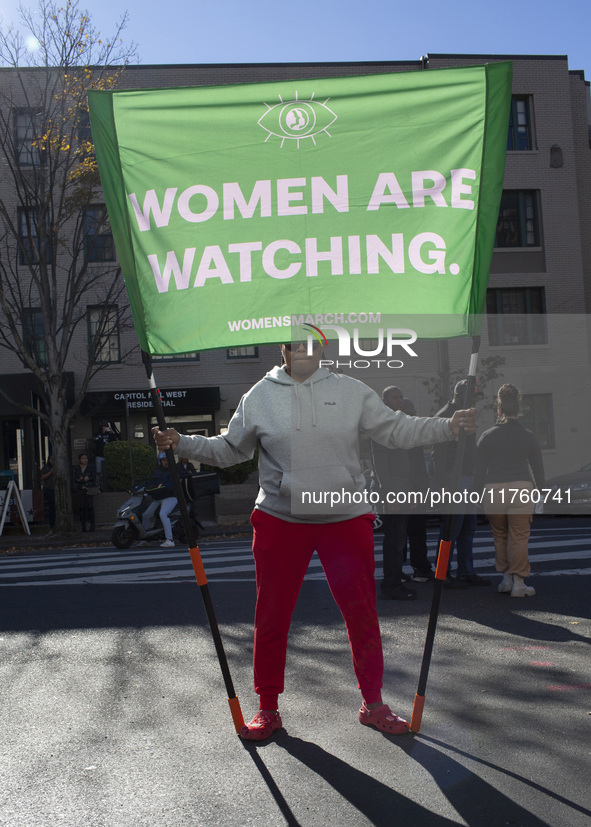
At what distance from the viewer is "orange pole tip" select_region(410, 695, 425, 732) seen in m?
4.02

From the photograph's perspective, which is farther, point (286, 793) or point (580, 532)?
point (580, 532)

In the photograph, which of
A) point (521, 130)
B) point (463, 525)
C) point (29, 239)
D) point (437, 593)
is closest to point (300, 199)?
point (437, 593)

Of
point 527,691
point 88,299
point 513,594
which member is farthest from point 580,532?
point 88,299

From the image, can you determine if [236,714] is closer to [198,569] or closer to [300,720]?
[300,720]

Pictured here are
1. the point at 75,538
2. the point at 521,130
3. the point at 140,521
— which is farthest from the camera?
the point at 521,130

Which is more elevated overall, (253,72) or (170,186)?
(253,72)

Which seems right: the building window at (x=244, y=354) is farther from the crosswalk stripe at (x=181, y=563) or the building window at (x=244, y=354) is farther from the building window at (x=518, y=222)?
the crosswalk stripe at (x=181, y=563)

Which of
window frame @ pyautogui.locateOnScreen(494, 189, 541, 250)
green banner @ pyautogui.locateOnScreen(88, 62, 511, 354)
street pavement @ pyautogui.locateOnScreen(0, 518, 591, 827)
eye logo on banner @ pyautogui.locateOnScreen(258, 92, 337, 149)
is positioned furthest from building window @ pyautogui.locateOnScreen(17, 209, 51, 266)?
window frame @ pyautogui.locateOnScreen(494, 189, 541, 250)

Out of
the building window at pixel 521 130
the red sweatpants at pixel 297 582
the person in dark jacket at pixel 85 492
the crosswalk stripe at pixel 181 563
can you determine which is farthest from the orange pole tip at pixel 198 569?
the building window at pixel 521 130

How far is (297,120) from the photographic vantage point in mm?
4340

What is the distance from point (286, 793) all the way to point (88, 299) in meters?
25.3

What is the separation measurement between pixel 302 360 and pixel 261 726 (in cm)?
176

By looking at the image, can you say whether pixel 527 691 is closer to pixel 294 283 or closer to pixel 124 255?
pixel 294 283

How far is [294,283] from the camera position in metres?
4.29
